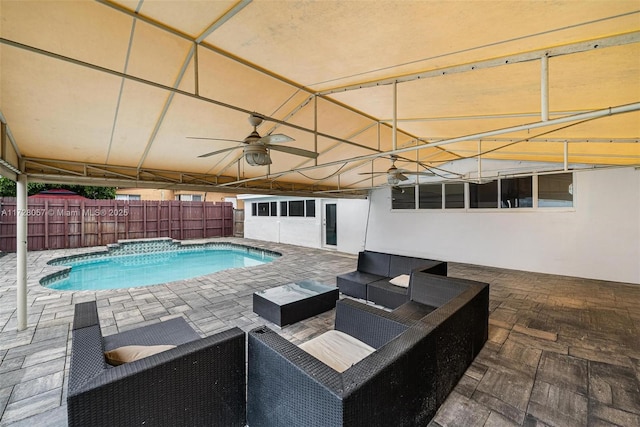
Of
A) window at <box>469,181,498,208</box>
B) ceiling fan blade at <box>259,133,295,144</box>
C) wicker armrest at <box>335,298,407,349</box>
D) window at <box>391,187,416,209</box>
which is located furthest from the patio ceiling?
window at <box>391,187,416,209</box>

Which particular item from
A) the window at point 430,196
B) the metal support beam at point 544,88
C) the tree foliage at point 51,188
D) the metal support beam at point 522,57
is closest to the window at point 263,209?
the tree foliage at point 51,188

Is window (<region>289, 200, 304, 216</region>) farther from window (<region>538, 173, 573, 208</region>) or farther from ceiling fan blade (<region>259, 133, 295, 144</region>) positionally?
ceiling fan blade (<region>259, 133, 295, 144</region>)

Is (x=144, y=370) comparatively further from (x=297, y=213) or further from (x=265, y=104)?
(x=297, y=213)

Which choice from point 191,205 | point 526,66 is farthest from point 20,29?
point 191,205

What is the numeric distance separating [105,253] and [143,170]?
726cm

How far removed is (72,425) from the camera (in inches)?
43.7

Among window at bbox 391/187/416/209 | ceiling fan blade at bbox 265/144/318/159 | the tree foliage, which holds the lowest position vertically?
window at bbox 391/187/416/209

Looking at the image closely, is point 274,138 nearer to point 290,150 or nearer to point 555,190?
point 290,150

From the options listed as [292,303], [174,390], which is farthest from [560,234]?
[174,390]

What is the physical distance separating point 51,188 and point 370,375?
16.7 m

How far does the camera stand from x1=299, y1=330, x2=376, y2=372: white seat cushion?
2012mm

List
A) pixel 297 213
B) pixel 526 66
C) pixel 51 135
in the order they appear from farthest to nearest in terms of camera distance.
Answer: pixel 297 213 → pixel 51 135 → pixel 526 66

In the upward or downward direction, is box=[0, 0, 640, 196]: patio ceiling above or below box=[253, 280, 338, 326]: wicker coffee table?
above

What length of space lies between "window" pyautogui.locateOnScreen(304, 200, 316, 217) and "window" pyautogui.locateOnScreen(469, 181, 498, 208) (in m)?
5.83
